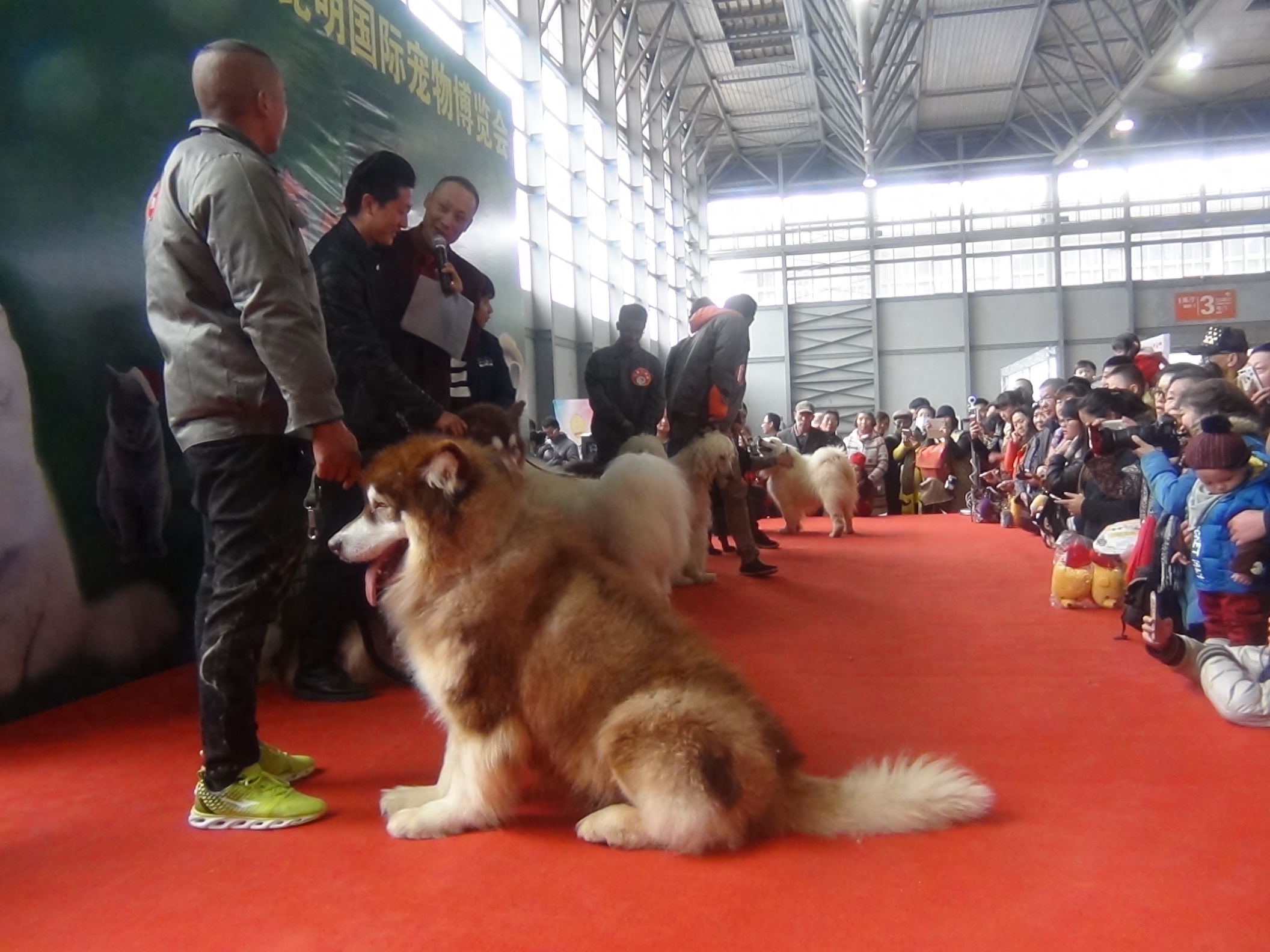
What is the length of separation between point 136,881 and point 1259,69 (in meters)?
28.7

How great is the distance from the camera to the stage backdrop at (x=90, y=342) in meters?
3.69

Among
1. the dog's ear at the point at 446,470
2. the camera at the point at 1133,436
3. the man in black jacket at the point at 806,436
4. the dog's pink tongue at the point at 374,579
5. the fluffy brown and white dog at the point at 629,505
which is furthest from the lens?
the man in black jacket at the point at 806,436

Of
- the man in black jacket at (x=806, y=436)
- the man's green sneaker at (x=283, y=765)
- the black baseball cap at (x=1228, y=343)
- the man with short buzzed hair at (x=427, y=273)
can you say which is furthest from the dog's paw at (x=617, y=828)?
the man in black jacket at (x=806, y=436)

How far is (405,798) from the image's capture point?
254 centimetres

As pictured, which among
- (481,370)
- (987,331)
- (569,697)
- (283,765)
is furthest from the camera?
(987,331)

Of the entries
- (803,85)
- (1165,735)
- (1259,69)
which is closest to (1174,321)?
(1259,69)

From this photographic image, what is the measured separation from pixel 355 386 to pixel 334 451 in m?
1.12

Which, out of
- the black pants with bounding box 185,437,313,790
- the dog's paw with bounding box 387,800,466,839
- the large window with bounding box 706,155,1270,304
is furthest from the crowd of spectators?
the large window with bounding box 706,155,1270,304

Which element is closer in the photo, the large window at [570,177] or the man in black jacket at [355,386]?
the man in black jacket at [355,386]

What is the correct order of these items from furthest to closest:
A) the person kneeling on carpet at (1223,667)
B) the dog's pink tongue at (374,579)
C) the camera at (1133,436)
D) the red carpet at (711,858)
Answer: the camera at (1133,436), the person kneeling on carpet at (1223,667), the dog's pink tongue at (374,579), the red carpet at (711,858)

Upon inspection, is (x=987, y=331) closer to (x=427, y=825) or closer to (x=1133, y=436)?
(x=1133, y=436)

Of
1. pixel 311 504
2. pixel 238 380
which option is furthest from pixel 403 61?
pixel 238 380

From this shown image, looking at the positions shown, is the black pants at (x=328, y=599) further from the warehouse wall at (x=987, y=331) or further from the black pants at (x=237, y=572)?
the warehouse wall at (x=987, y=331)

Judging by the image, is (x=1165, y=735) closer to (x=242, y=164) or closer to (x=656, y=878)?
(x=656, y=878)
